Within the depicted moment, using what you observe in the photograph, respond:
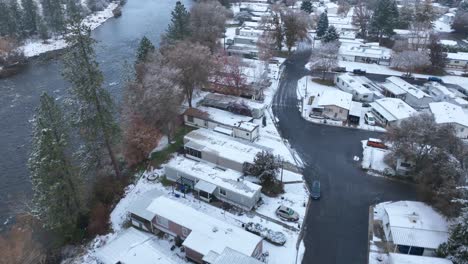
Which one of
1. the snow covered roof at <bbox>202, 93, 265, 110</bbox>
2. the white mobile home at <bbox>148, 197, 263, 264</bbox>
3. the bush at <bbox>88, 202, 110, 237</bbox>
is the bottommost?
the bush at <bbox>88, 202, 110, 237</bbox>

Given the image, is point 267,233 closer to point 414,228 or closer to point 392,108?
point 414,228

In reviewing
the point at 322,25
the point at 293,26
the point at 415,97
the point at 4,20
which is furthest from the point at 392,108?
the point at 4,20

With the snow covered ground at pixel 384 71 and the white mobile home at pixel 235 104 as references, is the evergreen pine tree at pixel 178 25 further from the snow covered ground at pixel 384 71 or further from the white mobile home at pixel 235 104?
the snow covered ground at pixel 384 71

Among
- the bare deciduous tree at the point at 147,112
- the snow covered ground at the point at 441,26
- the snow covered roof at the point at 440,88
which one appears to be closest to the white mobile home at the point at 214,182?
the bare deciduous tree at the point at 147,112

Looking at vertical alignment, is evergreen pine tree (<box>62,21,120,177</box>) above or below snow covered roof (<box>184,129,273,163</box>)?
above

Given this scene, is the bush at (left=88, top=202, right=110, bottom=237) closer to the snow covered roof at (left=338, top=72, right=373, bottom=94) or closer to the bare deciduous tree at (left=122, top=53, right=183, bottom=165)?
the bare deciduous tree at (left=122, top=53, right=183, bottom=165)

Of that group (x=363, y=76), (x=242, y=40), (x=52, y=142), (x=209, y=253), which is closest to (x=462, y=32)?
(x=363, y=76)

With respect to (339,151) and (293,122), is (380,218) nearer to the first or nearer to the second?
(339,151)

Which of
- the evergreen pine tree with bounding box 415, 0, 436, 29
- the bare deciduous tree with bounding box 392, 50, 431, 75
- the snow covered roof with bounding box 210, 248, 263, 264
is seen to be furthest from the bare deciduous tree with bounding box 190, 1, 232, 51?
→ the snow covered roof with bounding box 210, 248, 263, 264
